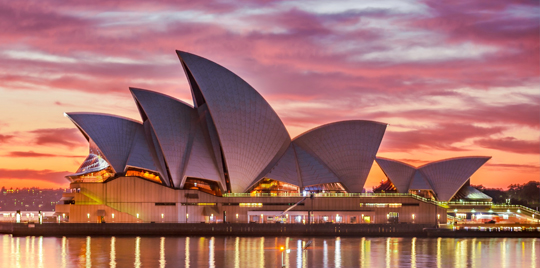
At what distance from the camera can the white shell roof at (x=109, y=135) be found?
8175cm

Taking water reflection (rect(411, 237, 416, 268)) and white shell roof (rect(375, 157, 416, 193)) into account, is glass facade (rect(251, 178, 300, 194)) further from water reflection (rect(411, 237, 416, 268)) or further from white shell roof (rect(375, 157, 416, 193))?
water reflection (rect(411, 237, 416, 268))

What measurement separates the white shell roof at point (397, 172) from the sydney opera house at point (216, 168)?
7343mm

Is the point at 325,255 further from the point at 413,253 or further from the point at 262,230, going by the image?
the point at 262,230

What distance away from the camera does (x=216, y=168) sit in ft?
273

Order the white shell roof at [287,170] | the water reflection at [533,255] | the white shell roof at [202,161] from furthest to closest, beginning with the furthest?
the white shell roof at [287,170] → the white shell roof at [202,161] → the water reflection at [533,255]

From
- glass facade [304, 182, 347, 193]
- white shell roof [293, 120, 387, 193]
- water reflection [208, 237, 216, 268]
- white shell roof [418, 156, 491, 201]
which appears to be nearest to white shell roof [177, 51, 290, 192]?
white shell roof [293, 120, 387, 193]

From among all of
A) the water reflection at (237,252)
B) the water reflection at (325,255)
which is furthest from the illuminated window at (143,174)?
the water reflection at (325,255)

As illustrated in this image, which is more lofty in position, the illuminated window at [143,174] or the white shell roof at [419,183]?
the illuminated window at [143,174]

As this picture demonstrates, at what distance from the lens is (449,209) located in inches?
3735

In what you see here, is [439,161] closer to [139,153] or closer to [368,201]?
[368,201]

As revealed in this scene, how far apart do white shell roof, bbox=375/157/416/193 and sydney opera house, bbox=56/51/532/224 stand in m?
7.34

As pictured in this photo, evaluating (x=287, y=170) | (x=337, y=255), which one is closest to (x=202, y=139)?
(x=287, y=170)

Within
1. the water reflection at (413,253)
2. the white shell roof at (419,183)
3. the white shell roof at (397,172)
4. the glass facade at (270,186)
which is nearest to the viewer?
the water reflection at (413,253)

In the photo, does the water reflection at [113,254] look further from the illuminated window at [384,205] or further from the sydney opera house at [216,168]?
the illuminated window at [384,205]
